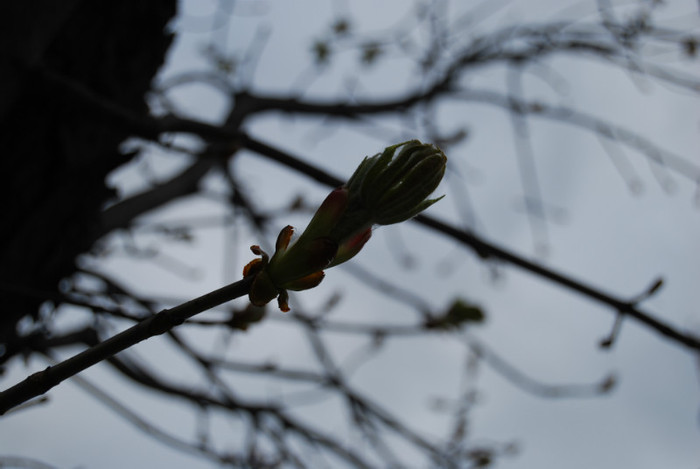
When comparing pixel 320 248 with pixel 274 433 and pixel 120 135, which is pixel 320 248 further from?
pixel 274 433

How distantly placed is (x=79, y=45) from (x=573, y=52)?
228cm

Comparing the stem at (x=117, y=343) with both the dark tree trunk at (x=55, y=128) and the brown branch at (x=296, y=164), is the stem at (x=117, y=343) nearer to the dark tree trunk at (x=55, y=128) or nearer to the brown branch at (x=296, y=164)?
the brown branch at (x=296, y=164)

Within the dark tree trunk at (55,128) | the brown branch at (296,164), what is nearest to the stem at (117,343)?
the brown branch at (296,164)

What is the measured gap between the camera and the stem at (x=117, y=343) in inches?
19.4

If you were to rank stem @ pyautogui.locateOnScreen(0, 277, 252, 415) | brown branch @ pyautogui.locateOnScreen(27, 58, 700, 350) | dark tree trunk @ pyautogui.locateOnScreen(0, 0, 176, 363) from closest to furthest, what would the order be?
stem @ pyautogui.locateOnScreen(0, 277, 252, 415) < brown branch @ pyautogui.locateOnScreen(27, 58, 700, 350) < dark tree trunk @ pyautogui.locateOnScreen(0, 0, 176, 363)

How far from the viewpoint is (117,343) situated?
0.50m

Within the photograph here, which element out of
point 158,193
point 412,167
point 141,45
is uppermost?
point 158,193

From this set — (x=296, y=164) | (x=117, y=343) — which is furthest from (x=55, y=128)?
(x=117, y=343)

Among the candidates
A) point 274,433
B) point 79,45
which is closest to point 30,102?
point 79,45

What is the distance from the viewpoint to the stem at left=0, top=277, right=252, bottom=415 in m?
0.49

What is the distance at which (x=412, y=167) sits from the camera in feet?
1.95

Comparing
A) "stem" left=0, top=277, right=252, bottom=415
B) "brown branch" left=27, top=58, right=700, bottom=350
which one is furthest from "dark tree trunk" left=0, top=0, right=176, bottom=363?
"stem" left=0, top=277, right=252, bottom=415

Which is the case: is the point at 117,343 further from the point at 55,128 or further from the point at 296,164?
the point at 55,128

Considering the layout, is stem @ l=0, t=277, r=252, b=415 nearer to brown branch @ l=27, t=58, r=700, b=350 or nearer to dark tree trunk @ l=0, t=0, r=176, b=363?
brown branch @ l=27, t=58, r=700, b=350
